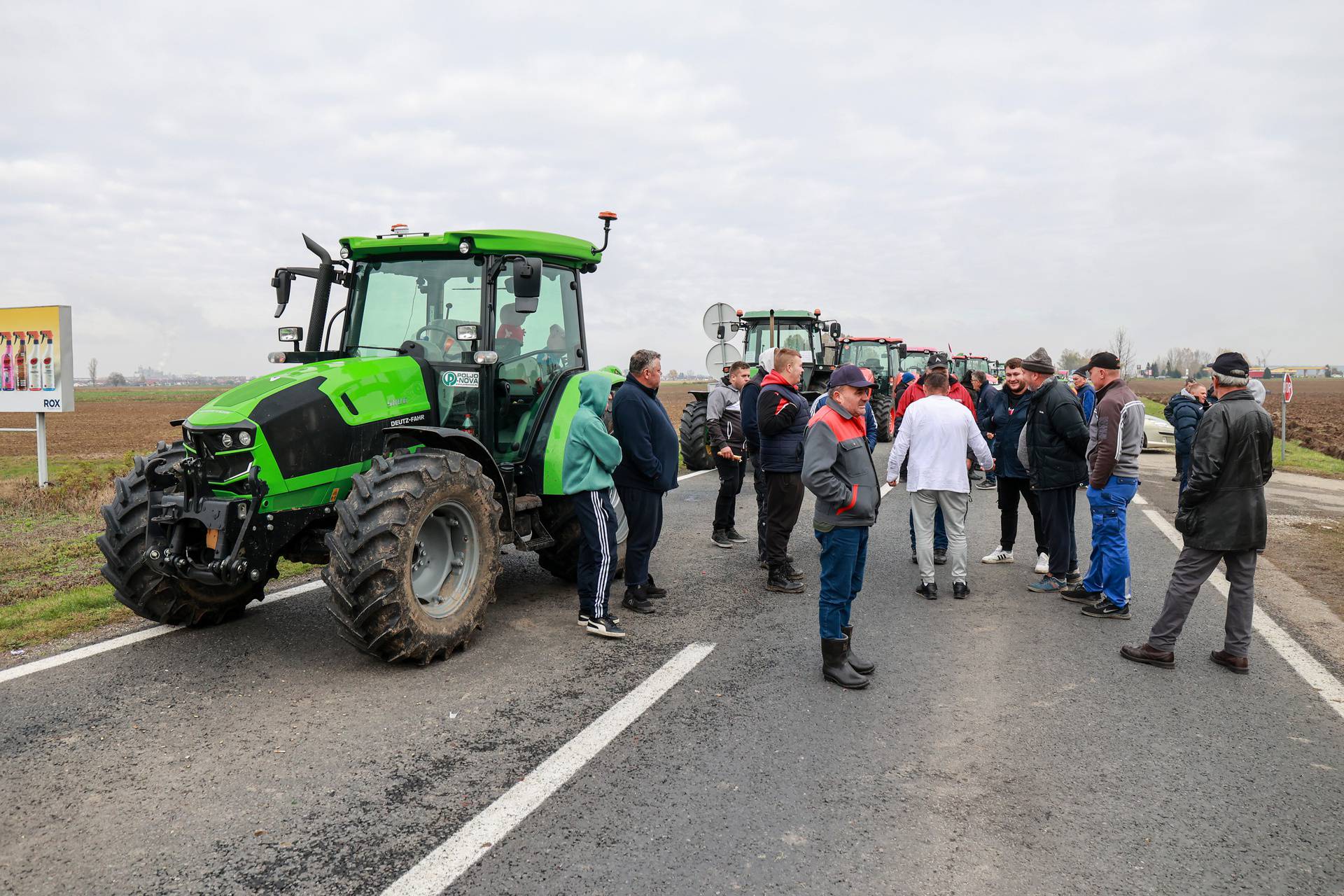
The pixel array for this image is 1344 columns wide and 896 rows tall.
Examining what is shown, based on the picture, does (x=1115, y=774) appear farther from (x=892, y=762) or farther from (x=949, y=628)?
(x=949, y=628)

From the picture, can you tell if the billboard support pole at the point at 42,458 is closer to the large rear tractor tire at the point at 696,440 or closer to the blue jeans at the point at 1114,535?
the large rear tractor tire at the point at 696,440

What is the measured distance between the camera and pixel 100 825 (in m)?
3.33

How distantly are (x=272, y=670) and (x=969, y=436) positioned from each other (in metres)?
5.37

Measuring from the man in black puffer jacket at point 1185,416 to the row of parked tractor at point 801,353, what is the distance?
2658 millimetres

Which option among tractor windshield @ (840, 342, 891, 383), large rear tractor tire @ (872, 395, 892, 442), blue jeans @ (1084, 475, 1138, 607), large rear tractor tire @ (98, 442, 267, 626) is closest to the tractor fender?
large rear tractor tire @ (98, 442, 267, 626)

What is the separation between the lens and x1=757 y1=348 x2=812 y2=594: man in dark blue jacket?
704cm

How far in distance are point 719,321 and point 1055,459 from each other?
25.9 ft

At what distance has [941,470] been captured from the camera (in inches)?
277

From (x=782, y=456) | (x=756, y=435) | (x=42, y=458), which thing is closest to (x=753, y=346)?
(x=756, y=435)

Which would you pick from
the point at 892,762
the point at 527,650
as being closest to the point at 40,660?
the point at 527,650

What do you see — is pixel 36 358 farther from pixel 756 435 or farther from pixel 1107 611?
pixel 1107 611

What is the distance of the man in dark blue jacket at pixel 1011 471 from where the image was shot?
7.70m

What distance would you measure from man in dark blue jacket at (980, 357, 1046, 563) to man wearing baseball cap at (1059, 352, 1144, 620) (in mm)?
948

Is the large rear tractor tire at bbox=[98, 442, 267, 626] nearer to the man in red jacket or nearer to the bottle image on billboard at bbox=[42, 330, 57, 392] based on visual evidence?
the man in red jacket
